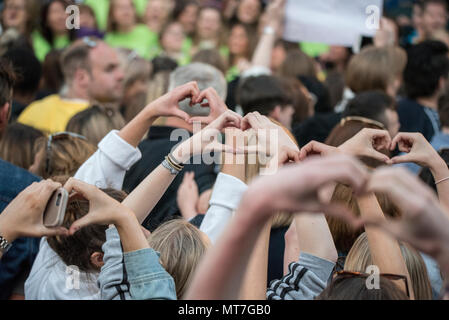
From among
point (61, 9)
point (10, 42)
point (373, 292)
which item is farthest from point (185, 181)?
point (61, 9)

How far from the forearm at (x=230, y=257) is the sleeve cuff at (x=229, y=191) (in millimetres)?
1245

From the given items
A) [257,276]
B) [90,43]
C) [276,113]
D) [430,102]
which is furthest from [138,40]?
[257,276]

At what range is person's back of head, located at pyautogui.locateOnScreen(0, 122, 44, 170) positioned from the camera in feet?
10.3

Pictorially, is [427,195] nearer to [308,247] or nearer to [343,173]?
[343,173]

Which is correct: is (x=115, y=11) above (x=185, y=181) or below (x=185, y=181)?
above

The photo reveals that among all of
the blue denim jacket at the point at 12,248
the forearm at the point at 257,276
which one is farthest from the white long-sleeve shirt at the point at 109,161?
the forearm at the point at 257,276

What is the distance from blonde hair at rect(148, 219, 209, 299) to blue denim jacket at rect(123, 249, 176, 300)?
9.3 inches

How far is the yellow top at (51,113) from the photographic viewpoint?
4176mm

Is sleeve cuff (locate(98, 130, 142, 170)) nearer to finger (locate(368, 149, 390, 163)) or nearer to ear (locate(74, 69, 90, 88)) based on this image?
finger (locate(368, 149, 390, 163))

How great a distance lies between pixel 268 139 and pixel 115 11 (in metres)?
5.22

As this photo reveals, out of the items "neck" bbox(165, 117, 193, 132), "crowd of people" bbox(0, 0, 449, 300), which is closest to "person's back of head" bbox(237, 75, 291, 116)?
"crowd of people" bbox(0, 0, 449, 300)

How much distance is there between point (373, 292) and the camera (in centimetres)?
146

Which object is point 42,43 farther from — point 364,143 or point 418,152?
point 418,152

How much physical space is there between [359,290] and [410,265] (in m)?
0.50
